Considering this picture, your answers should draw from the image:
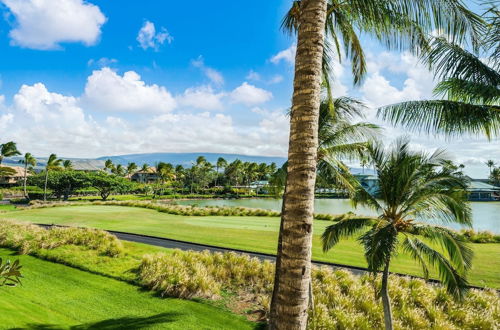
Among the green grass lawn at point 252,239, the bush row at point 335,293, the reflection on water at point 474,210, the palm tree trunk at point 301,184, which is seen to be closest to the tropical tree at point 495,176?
the reflection on water at point 474,210

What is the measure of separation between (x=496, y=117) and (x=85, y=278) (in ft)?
48.7

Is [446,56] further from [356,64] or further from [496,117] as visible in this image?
[356,64]

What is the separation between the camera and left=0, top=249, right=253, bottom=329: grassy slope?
8719 mm

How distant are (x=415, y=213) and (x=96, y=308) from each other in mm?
9945

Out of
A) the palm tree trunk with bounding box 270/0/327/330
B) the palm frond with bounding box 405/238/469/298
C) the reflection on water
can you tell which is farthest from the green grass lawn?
the palm tree trunk with bounding box 270/0/327/330

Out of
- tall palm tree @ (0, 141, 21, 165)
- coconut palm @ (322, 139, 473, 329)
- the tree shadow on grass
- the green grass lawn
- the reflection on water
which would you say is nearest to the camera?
coconut palm @ (322, 139, 473, 329)

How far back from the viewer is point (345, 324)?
921cm

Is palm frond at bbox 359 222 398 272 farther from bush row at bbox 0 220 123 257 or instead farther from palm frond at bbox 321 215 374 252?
bush row at bbox 0 220 123 257

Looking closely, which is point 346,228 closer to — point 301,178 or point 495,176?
point 301,178

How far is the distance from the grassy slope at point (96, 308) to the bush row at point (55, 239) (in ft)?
11.6

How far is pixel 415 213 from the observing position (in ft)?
27.0

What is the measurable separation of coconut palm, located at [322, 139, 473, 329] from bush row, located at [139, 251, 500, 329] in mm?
2006

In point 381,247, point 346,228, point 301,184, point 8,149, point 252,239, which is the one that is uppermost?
point 8,149

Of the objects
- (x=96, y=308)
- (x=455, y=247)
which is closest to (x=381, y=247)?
(x=455, y=247)
